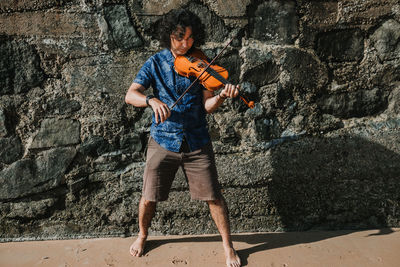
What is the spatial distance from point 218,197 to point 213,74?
2.30ft

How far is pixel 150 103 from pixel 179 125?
25 cm

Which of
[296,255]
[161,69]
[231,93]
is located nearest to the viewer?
[231,93]

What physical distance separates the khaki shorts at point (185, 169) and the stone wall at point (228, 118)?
316 mm

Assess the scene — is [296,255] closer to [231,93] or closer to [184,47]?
[231,93]

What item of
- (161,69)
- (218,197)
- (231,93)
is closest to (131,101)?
(161,69)

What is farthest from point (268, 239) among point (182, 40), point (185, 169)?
point (182, 40)

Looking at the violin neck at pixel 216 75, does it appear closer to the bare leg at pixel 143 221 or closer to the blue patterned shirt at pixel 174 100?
the blue patterned shirt at pixel 174 100

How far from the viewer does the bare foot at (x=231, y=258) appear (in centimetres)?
208

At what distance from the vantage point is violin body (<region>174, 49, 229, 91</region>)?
1.86 m

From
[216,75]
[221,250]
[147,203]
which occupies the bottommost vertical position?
[221,250]

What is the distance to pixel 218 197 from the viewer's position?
2092 millimetres

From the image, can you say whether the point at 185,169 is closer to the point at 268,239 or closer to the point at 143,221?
the point at 143,221

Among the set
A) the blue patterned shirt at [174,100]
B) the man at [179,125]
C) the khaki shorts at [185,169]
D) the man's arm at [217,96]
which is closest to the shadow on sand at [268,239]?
the man at [179,125]

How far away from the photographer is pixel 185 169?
6.89 feet
